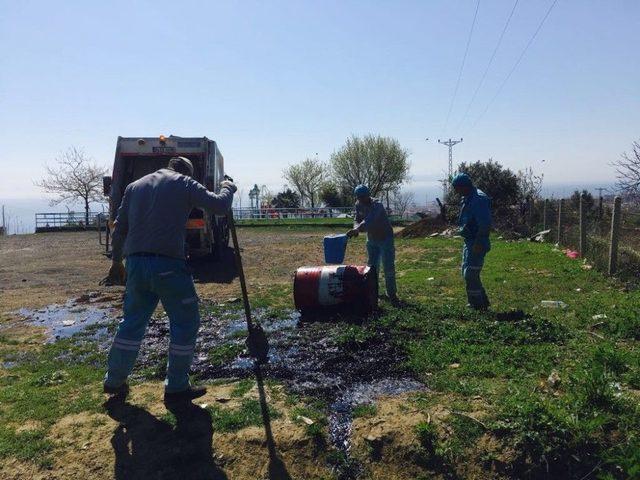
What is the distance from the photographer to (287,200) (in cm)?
4662

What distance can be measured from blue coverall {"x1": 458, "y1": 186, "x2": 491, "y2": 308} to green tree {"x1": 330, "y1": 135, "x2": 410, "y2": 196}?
3976 cm

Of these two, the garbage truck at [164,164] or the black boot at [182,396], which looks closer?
the black boot at [182,396]

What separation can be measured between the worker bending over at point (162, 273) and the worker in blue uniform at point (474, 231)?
3497 mm

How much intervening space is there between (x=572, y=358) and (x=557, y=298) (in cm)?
311

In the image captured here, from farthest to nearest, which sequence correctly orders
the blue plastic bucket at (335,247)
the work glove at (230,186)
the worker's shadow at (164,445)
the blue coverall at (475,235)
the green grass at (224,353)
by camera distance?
the blue plastic bucket at (335,247), the blue coverall at (475,235), the green grass at (224,353), the work glove at (230,186), the worker's shadow at (164,445)

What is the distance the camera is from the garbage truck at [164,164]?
12.4 meters

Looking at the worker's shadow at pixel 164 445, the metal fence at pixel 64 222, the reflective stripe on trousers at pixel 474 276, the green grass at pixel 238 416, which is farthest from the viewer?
the metal fence at pixel 64 222

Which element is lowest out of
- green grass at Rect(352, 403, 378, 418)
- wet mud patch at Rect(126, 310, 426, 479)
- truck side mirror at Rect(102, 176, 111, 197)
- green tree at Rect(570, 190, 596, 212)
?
green grass at Rect(352, 403, 378, 418)

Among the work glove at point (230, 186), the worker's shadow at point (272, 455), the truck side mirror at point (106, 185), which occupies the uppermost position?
Answer: the truck side mirror at point (106, 185)

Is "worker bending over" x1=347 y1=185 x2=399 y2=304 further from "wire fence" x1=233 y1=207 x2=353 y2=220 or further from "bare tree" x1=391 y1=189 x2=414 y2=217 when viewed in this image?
"bare tree" x1=391 y1=189 x2=414 y2=217

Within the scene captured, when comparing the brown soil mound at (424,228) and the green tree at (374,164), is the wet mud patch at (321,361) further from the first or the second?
the green tree at (374,164)

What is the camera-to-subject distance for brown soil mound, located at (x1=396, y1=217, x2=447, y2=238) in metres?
21.3

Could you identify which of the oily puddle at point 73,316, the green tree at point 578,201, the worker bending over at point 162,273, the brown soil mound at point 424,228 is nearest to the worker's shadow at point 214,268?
the oily puddle at point 73,316

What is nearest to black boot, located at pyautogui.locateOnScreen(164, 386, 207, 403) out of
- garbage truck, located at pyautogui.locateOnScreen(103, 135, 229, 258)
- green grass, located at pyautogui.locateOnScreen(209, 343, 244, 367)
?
green grass, located at pyautogui.locateOnScreen(209, 343, 244, 367)
